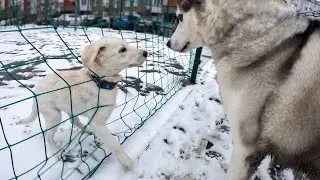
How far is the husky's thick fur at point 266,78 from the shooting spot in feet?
5.61

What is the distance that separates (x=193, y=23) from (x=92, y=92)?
→ 970 millimetres

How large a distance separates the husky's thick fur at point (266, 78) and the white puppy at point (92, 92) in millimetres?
830

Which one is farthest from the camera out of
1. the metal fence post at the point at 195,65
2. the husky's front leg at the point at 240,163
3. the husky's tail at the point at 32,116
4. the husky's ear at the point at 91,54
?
the metal fence post at the point at 195,65

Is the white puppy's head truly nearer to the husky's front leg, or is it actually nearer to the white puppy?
the white puppy

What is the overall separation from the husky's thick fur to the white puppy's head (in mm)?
765

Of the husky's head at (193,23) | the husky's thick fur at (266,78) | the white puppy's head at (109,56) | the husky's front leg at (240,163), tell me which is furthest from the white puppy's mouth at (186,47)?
the husky's front leg at (240,163)

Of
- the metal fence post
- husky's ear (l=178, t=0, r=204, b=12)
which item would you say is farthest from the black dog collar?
the metal fence post

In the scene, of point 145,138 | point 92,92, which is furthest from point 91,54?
point 145,138

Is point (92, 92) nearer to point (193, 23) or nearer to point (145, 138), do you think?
point (145, 138)

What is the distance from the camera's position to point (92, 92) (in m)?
2.48

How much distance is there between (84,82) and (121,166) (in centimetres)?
72

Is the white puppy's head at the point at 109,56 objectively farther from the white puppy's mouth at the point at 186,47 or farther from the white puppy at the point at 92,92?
the white puppy's mouth at the point at 186,47

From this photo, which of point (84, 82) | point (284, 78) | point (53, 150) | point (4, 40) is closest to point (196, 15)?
point (284, 78)

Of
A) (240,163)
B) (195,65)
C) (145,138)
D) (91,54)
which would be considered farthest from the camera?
(195,65)
